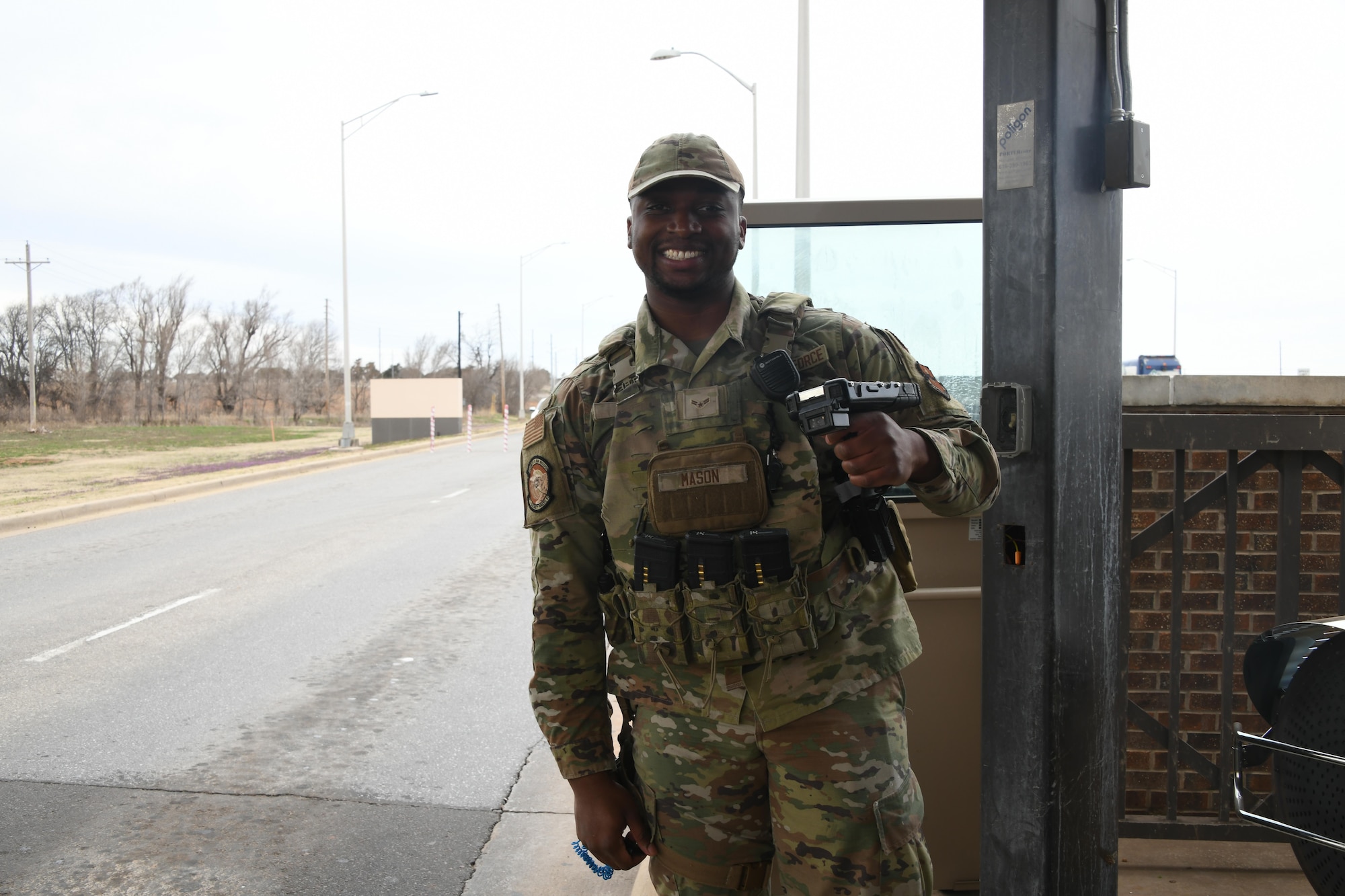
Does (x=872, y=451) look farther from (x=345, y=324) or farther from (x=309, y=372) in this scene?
(x=309, y=372)

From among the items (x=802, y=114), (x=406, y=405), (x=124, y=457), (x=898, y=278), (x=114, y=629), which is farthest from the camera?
(x=406, y=405)

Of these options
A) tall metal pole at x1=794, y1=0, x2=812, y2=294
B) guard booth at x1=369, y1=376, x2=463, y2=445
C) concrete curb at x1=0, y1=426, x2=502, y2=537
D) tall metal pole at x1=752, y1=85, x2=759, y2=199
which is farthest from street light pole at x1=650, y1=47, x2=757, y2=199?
guard booth at x1=369, y1=376, x2=463, y2=445

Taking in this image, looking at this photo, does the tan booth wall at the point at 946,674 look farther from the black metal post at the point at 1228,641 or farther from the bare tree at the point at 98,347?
the bare tree at the point at 98,347

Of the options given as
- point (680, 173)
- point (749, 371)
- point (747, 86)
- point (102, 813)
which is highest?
point (747, 86)

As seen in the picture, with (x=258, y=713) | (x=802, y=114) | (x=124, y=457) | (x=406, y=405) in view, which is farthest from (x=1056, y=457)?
(x=406, y=405)

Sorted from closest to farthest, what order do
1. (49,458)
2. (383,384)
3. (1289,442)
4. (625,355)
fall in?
(625,355) < (1289,442) < (49,458) < (383,384)

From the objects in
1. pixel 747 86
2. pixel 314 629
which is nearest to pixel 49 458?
pixel 747 86

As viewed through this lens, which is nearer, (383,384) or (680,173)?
(680,173)

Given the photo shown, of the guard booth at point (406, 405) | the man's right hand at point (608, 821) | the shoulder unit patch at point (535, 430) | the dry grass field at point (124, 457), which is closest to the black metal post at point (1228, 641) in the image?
the man's right hand at point (608, 821)

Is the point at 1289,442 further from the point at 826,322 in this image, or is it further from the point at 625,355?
the point at 625,355

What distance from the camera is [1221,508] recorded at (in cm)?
308

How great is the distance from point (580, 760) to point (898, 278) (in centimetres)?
171

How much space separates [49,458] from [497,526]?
626 inches

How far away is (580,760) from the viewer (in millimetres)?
2004
